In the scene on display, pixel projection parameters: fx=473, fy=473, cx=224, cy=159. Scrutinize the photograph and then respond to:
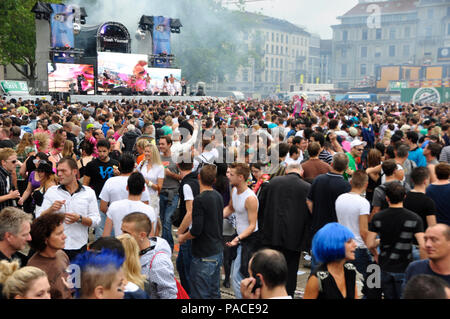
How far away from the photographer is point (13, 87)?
96.0 ft

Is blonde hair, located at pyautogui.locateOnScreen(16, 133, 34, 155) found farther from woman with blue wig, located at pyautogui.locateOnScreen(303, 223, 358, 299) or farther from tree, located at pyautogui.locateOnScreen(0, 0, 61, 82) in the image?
tree, located at pyautogui.locateOnScreen(0, 0, 61, 82)

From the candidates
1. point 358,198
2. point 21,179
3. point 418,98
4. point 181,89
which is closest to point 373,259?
point 358,198

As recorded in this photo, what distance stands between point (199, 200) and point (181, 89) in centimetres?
3706

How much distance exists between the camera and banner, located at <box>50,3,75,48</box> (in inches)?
1411

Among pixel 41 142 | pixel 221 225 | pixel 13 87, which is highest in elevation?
pixel 13 87

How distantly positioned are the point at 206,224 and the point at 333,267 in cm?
185

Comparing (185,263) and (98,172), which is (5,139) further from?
(185,263)

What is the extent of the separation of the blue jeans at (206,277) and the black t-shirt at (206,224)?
0.07 m

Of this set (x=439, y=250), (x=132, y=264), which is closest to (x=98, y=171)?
(x=132, y=264)

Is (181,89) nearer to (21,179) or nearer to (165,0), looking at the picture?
(165,0)

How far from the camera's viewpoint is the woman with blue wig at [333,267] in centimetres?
344

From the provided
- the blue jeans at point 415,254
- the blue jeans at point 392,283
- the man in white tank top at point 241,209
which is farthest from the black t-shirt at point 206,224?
the blue jeans at point 415,254

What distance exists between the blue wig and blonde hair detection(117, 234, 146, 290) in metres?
1.34

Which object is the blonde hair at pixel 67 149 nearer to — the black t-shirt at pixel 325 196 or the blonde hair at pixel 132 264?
the black t-shirt at pixel 325 196
